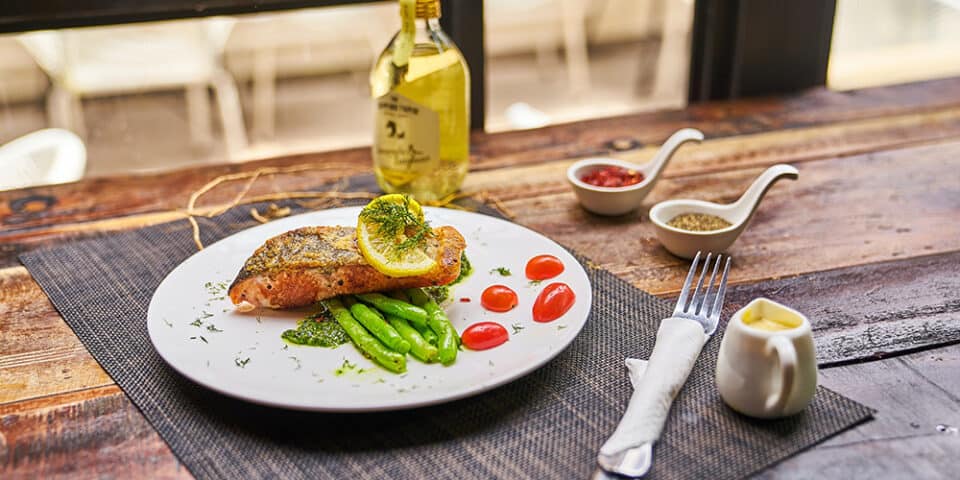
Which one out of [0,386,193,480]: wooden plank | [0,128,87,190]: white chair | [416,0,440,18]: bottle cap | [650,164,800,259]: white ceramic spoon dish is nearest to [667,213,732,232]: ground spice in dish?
[650,164,800,259]: white ceramic spoon dish

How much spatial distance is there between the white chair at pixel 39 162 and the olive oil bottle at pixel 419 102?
3.64ft

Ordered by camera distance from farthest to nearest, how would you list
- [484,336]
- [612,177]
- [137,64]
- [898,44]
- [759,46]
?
[898,44] → [137,64] → [759,46] → [612,177] → [484,336]

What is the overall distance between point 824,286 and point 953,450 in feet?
1.53

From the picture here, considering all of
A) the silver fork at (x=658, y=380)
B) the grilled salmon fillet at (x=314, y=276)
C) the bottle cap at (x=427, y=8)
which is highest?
the bottle cap at (x=427, y=8)

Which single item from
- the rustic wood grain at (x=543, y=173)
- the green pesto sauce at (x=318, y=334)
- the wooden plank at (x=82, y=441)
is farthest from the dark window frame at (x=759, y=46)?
the wooden plank at (x=82, y=441)

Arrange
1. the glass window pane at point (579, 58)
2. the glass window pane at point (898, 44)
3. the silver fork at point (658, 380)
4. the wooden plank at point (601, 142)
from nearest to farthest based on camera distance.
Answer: the silver fork at point (658, 380), the wooden plank at point (601, 142), the glass window pane at point (898, 44), the glass window pane at point (579, 58)

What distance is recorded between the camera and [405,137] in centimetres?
181

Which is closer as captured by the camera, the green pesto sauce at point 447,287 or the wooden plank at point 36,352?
the wooden plank at point 36,352

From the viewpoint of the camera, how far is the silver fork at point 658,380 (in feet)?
3.51

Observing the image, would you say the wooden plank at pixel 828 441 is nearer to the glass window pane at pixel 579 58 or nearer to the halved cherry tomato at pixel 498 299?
the halved cherry tomato at pixel 498 299

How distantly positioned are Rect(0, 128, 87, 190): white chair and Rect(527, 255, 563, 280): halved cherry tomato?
1.55 meters

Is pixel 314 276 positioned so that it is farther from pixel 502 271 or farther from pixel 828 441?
pixel 828 441

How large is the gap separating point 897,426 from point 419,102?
1044mm

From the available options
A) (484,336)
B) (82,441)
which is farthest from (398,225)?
(82,441)
